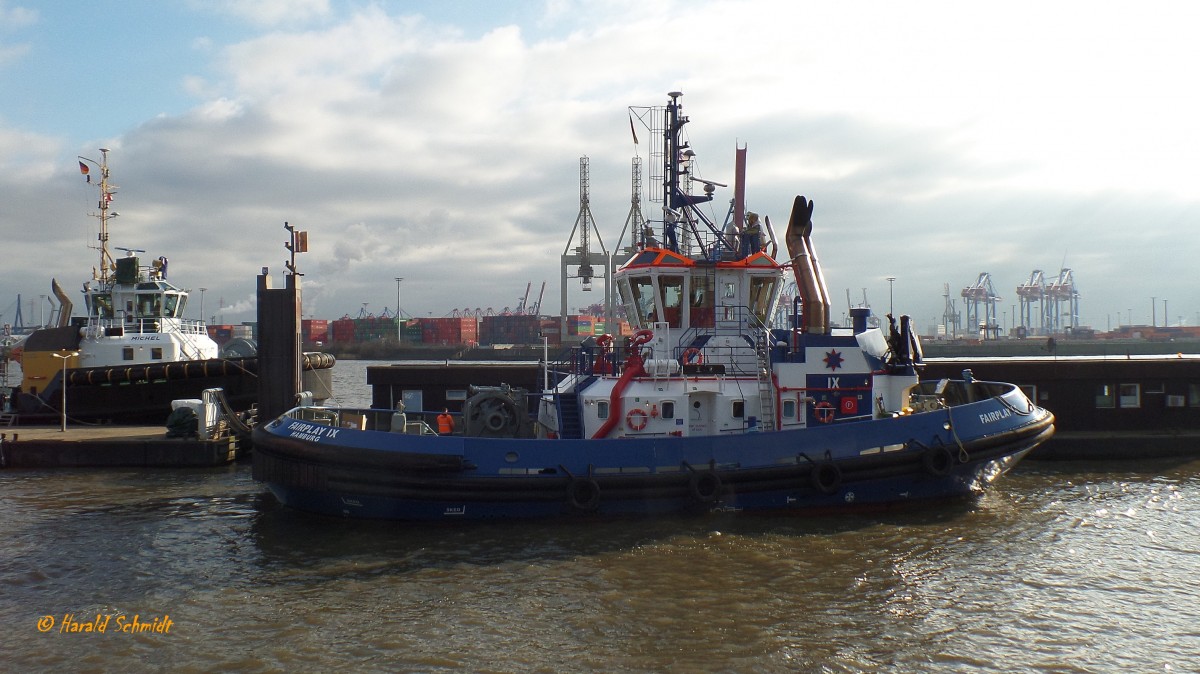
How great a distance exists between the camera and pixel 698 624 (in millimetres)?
6832

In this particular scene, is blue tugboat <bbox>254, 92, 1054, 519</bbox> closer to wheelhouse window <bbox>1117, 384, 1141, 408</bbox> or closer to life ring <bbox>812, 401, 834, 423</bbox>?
life ring <bbox>812, 401, 834, 423</bbox>

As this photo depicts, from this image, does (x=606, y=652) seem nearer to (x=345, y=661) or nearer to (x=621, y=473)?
(x=345, y=661)

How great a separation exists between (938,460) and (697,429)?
3.11 metres

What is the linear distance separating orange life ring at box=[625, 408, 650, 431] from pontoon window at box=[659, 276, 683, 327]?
1577 millimetres

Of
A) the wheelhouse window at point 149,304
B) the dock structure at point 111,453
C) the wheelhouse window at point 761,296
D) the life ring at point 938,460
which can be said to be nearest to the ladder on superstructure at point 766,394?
the wheelhouse window at point 761,296

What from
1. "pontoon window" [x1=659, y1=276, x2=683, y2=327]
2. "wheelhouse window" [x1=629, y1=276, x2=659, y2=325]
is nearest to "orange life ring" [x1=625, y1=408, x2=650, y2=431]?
"pontoon window" [x1=659, y1=276, x2=683, y2=327]

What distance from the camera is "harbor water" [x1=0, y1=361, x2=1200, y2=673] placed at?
248 inches

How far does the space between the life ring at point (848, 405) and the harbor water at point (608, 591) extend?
4.57 feet

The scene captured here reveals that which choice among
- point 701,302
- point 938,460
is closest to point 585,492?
point 701,302

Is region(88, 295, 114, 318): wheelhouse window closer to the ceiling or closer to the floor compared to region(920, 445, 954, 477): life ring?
closer to the ceiling

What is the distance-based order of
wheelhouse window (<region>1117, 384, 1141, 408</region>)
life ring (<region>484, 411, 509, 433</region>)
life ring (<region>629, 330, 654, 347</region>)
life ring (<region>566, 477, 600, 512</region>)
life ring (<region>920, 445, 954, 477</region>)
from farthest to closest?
1. wheelhouse window (<region>1117, 384, 1141, 408</region>)
2. life ring (<region>629, 330, 654, 347</region>)
3. life ring (<region>484, 411, 509, 433</region>)
4. life ring (<region>920, 445, 954, 477</region>)
5. life ring (<region>566, 477, 600, 512</region>)

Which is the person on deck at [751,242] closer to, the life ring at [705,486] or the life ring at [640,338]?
the life ring at [640,338]

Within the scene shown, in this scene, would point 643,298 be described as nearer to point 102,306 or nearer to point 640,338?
point 640,338

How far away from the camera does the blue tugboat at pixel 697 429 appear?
9.38 meters
